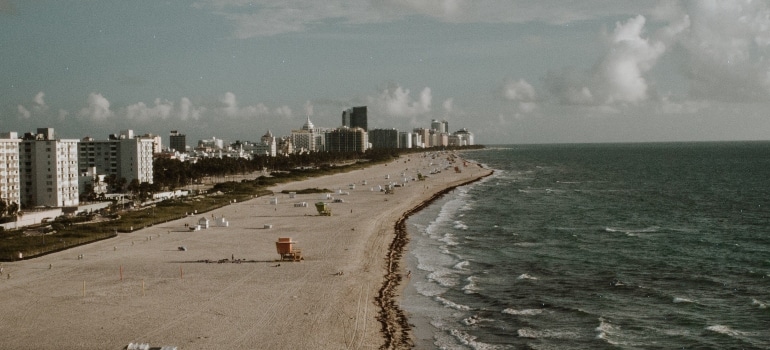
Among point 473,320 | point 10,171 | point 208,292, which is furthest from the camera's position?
point 10,171

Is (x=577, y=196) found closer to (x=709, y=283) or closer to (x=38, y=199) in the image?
(x=709, y=283)

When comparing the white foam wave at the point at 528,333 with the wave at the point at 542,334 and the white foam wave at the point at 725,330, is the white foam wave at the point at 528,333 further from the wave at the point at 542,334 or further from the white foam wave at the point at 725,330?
the white foam wave at the point at 725,330

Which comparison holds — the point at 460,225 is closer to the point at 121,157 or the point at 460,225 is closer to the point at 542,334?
the point at 542,334

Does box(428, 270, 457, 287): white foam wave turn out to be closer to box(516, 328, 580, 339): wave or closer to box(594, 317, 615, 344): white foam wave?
box(516, 328, 580, 339): wave

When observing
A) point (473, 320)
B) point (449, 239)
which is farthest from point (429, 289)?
point (449, 239)

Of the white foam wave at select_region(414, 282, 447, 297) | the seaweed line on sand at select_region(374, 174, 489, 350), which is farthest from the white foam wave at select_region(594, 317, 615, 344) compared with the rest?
the white foam wave at select_region(414, 282, 447, 297)
